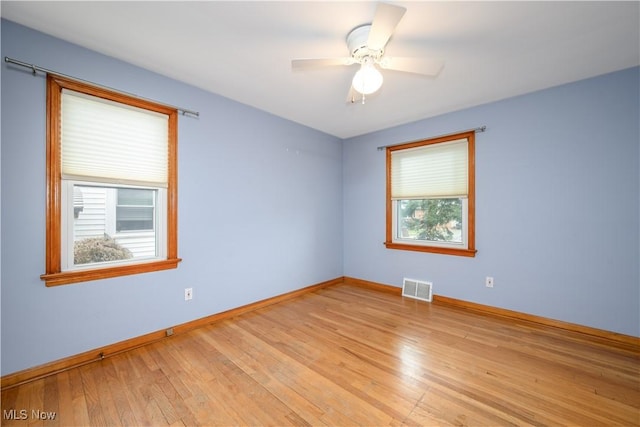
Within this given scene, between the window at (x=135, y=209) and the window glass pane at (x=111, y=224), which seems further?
the window at (x=135, y=209)

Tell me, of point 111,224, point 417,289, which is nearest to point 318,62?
point 111,224

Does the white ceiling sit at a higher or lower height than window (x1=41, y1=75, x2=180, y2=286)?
higher

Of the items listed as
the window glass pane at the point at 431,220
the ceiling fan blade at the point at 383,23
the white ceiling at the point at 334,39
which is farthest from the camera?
the window glass pane at the point at 431,220

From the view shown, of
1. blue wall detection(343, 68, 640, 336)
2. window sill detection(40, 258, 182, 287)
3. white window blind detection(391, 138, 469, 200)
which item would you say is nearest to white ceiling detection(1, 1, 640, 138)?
blue wall detection(343, 68, 640, 336)

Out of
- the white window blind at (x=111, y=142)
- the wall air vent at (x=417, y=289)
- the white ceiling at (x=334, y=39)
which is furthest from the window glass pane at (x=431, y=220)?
the white window blind at (x=111, y=142)

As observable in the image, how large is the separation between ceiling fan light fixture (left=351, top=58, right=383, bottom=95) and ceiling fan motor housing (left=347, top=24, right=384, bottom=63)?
0.16 ft

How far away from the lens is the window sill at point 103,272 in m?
1.93

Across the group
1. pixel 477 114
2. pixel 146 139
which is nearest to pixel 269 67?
pixel 146 139

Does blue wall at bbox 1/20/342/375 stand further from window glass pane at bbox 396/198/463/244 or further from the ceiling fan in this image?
the ceiling fan

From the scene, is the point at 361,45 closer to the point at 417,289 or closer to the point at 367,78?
the point at 367,78

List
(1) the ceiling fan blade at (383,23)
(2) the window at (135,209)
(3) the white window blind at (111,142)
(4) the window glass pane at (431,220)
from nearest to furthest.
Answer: (1) the ceiling fan blade at (383,23) < (3) the white window blind at (111,142) < (2) the window at (135,209) < (4) the window glass pane at (431,220)

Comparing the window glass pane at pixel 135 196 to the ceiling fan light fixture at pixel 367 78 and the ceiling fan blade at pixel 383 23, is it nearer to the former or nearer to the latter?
the ceiling fan light fixture at pixel 367 78

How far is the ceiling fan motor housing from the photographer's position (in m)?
1.78

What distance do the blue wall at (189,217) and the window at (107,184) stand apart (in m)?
0.08
